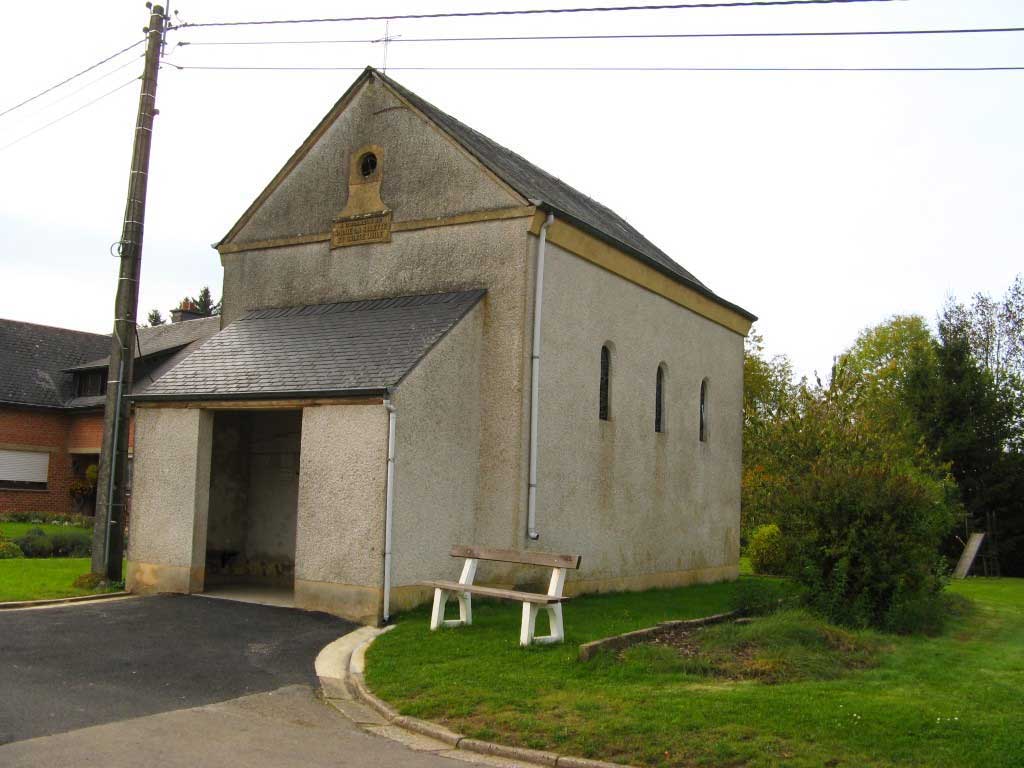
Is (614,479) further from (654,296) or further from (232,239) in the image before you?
(232,239)

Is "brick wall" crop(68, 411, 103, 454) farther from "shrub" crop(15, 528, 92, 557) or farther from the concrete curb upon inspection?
the concrete curb

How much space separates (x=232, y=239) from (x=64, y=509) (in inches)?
724

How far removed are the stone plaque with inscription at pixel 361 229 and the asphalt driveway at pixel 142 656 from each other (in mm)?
6087

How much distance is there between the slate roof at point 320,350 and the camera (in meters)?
13.2

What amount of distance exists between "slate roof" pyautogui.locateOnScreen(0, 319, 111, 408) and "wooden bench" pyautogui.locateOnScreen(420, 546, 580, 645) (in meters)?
24.6

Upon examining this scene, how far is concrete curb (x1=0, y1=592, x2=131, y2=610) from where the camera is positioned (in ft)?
42.5

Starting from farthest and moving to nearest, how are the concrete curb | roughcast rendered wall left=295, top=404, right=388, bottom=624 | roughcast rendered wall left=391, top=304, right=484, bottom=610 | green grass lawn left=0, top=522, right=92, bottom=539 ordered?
green grass lawn left=0, top=522, right=92, bottom=539, the concrete curb, roughcast rendered wall left=391, top=304, right=484, bottom=610, roughcast rendered wall left=295, top=404, right=388, bottom=624

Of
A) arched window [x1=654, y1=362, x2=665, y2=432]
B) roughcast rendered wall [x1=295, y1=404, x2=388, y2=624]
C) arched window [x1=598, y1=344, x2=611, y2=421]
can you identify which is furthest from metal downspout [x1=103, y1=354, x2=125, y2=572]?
arched window [x1=654, y1=362, x2=665, y2=432]

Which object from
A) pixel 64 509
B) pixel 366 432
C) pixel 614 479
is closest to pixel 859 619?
pixel 614 479

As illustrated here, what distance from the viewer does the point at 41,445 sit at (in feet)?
104

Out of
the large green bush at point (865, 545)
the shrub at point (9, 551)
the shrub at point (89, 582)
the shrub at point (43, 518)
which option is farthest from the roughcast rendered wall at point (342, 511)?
the shrub at point (43, 518)

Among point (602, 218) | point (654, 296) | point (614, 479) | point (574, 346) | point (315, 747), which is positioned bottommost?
point (315, 747)

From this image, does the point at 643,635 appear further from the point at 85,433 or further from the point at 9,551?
the point at 85,433

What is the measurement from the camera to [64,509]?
105 feet
